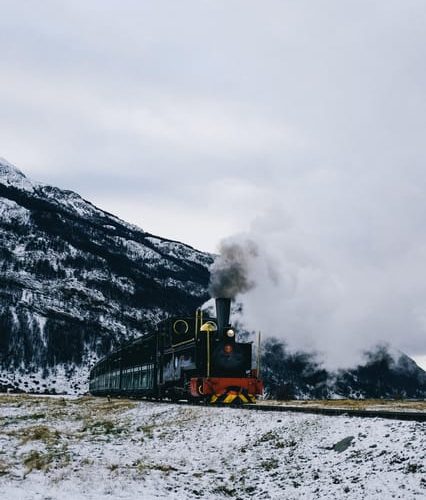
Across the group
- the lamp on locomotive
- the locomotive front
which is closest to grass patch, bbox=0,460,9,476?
the locomotive front

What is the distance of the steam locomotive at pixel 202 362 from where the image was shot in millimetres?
27922

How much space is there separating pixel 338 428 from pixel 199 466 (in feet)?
12.1

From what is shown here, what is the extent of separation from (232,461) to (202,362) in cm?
1323

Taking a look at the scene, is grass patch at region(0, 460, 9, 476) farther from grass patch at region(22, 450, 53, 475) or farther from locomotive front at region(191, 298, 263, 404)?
locomotive front at region(191, 298, 263, 404)

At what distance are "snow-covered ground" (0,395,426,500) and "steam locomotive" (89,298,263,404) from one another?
697cm

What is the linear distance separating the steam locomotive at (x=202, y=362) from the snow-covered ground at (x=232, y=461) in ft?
22.9

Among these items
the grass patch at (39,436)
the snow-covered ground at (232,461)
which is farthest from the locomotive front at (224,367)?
the grass patch at (39,436)

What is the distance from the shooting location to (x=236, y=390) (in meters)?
28.2

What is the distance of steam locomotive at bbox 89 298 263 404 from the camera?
91.6 feet

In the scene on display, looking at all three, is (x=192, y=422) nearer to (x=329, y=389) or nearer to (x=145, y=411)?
(x=145, y=411)

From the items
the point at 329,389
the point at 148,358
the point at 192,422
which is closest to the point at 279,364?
the point at 329,389

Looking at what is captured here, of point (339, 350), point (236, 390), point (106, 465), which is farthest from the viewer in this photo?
point (339, 350)

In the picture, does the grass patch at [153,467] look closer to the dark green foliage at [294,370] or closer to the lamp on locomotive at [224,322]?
the lamp on locomotive at [224,322]

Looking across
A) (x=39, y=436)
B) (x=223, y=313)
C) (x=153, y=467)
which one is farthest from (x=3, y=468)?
(x=223, y=313)
